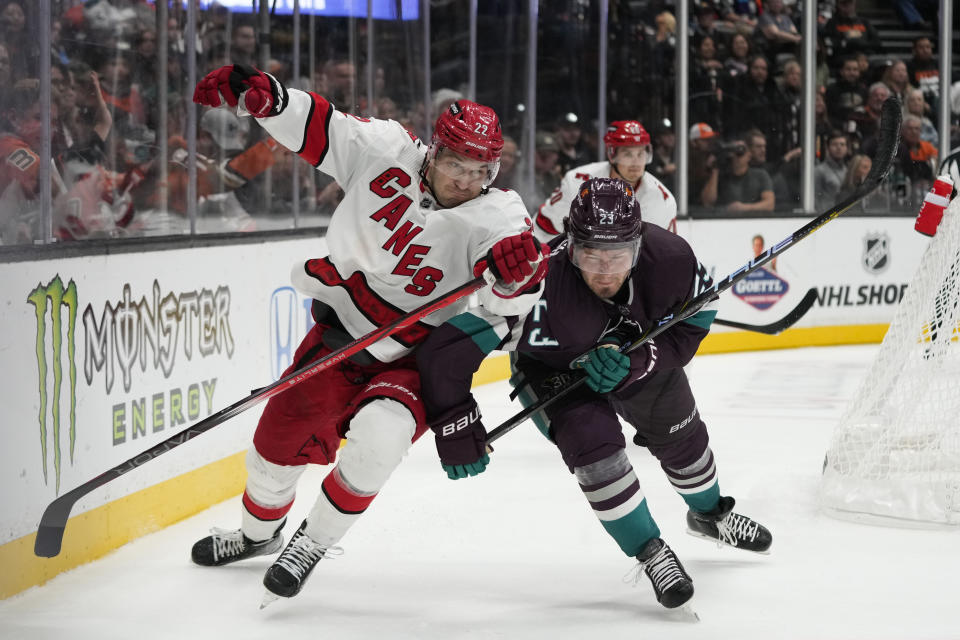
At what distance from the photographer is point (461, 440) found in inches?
94.3

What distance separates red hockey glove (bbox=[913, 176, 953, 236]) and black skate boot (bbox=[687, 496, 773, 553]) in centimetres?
119

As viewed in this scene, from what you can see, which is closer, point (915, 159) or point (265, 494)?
point (265, 494)

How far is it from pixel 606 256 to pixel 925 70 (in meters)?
6.07

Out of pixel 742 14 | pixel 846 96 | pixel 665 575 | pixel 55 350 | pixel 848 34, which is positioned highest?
pixel 742 14

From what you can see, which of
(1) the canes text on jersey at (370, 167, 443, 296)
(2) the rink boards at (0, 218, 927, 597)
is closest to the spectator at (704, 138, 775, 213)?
(2) the rink boards at (0, 218, 927, 597)

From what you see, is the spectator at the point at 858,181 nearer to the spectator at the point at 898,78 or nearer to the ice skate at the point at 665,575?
the spectator at the point at 898,78

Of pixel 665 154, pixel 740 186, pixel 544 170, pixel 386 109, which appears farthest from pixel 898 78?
pixel 386 109

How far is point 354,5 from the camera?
4891 millimetres

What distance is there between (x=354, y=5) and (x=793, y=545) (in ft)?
9.62

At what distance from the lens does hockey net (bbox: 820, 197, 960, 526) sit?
3.19 meters

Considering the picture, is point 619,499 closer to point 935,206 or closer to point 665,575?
point 665,575

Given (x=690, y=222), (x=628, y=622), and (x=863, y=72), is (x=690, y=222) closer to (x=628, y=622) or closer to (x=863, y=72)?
(x=863, y=72)

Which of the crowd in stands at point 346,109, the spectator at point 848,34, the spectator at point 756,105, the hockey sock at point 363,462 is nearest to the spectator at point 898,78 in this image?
the crowd in stands at point 346,109

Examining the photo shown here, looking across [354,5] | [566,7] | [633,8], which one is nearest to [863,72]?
[633,8]
